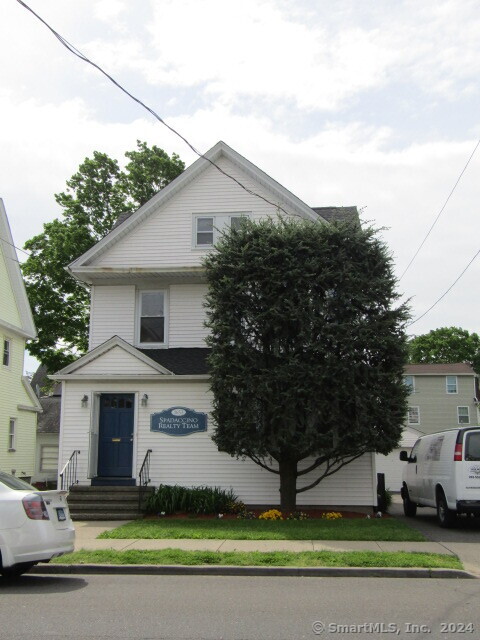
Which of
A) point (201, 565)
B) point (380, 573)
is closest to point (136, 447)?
point (201, 565)

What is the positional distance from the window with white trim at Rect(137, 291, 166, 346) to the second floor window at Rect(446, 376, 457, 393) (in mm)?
33080

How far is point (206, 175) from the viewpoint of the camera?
20.2 metres

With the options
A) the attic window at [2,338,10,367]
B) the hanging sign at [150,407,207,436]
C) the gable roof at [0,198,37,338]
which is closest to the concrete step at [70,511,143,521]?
the hanging sign at [150,407,207,436]

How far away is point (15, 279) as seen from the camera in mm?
27688

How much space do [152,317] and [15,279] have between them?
34.0ft

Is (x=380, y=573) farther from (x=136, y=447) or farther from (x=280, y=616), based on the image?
(x=136, y=447)

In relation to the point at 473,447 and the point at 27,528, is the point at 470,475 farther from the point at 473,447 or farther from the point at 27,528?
the point at 27,528

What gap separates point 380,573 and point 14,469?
2113cm

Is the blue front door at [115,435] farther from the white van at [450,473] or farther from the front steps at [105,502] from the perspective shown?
the white van at [450,473]

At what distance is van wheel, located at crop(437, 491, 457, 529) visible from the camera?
13.7 meters

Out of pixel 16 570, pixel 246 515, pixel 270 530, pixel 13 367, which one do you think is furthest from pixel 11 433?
pixel 16 570

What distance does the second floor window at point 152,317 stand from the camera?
19562mm

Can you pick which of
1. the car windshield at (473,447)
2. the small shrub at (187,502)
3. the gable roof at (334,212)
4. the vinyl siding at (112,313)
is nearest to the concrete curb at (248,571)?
the car windshield at (473,447)

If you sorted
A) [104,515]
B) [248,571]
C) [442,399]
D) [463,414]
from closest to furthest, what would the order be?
[248,571] → [104,515] → [463,414] → [442,399]
